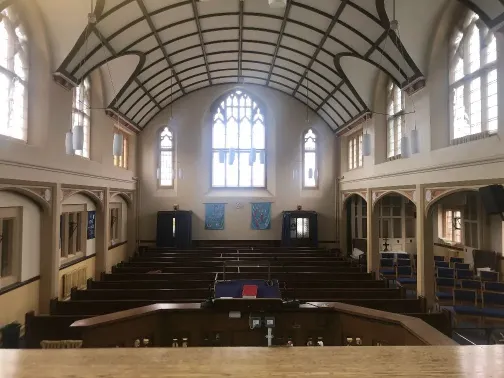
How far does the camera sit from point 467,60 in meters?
9.34

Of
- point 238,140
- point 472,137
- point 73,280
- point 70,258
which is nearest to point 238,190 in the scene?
point 238,140

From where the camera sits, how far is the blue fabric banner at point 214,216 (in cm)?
1995

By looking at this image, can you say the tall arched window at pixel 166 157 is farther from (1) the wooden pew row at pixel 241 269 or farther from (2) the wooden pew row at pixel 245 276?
(2) the wooden pew row at pixel 245 276

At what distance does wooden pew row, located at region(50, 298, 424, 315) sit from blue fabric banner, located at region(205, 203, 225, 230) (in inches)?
438

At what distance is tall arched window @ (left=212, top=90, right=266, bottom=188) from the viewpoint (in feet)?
66.9

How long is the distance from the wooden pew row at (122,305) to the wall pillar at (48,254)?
71.2 inches

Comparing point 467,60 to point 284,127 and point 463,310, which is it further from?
point 284,127

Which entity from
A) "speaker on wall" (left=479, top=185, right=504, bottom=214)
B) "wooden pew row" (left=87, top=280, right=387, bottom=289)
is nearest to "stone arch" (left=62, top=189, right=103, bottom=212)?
"wooden pew row" (left=87, top=280, right=387, bottom=289)

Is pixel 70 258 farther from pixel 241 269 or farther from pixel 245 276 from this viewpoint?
pixel 245 276

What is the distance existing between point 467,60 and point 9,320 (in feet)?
41.8

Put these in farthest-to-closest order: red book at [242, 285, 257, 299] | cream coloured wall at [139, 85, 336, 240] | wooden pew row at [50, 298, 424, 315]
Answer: cream coloured wall at [139, 85, 336, 240] → wooden pew row at [50, 298, 424, 315] → red book at [242, 285, 257, 299]

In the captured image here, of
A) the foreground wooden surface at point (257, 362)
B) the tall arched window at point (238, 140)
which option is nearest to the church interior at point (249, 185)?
the foreground wooden surface at point (257, 362)

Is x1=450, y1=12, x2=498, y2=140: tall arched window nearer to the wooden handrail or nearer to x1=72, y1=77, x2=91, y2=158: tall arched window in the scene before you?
the wooden handrail

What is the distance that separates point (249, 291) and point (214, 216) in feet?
42.7
